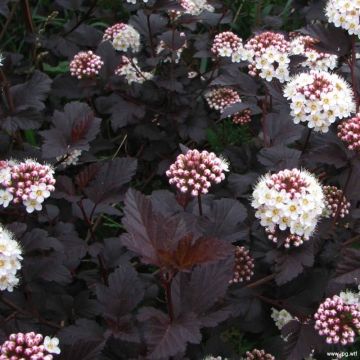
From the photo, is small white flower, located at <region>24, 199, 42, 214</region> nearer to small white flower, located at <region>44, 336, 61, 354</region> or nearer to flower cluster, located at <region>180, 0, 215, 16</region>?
small white flower, located at <region>44, 336, 61, 354</region>

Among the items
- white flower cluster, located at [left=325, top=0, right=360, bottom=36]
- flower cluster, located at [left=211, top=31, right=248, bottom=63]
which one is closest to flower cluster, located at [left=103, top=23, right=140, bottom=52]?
flower cluster, located at [left=211, top=31, right=248, bottom=63]

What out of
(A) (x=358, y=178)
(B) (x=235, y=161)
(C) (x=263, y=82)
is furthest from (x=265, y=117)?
(A) (x=358, y=178)

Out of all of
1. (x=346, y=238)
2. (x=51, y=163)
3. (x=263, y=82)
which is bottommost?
(x=51, y=163)

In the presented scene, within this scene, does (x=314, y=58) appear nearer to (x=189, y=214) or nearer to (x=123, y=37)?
(x=123, y=37)

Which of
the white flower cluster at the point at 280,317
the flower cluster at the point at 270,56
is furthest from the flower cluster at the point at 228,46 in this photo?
the white flower cluster at the point at 280,317

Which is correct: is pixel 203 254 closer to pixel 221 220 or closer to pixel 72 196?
pixel 221 220

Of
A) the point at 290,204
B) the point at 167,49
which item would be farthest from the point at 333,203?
the point at 167,49
